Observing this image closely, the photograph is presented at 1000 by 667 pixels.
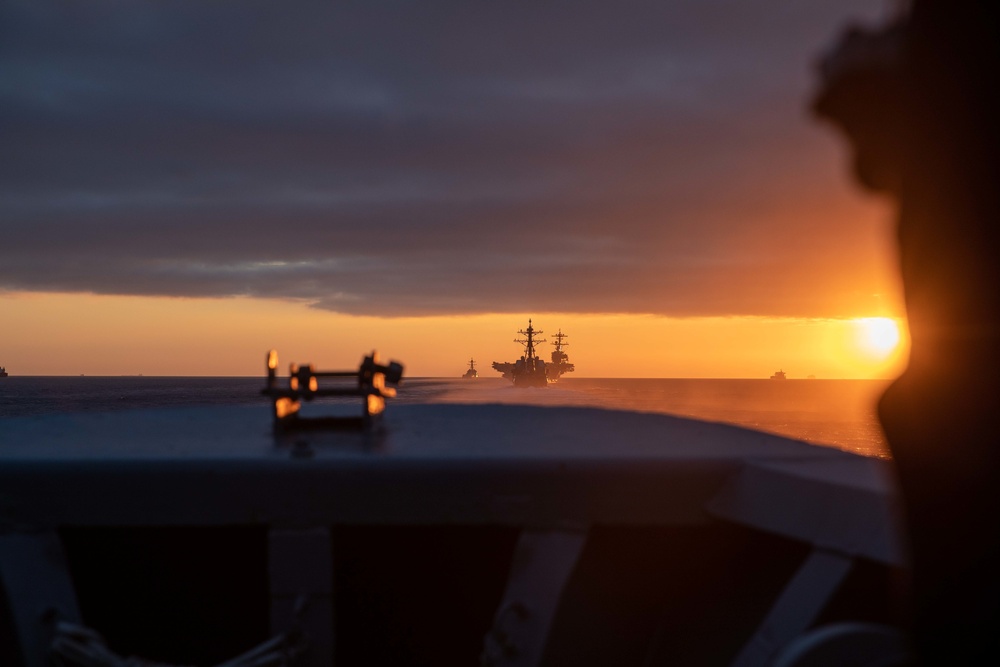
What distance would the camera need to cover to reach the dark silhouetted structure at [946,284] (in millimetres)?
1425

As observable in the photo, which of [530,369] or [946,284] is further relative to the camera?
[530,369]

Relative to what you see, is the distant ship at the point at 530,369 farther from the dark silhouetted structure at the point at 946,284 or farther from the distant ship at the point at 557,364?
the dark silhouetted structure at the point at 946,284

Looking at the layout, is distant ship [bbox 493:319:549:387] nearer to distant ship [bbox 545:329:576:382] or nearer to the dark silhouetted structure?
distant ship [bbox 545:329:576:382]

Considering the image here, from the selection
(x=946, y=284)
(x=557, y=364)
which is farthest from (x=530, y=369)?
(x=946, y=284)

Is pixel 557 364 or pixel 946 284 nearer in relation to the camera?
pixel 946 284

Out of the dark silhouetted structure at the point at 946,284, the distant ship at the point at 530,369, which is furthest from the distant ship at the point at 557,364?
the dark silhouetted structure at the point at 946,284

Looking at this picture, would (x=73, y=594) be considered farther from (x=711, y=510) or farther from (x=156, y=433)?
(x=711, y=510)

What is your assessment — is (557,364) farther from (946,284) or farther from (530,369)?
(946,284)

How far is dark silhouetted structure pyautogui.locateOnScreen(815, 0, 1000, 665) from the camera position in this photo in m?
1.42

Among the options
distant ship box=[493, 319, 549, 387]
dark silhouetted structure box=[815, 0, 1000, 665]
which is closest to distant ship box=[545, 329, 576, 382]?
distant ship box=[493, 319, 549, 387]

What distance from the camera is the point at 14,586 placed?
3.48 meters

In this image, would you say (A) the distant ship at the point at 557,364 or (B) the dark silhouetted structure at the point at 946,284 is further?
(A) the distant ship at the point at 557,364

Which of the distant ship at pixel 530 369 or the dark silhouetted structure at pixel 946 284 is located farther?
the distant ship at pixel 530 369

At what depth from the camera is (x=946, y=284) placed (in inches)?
57.6
